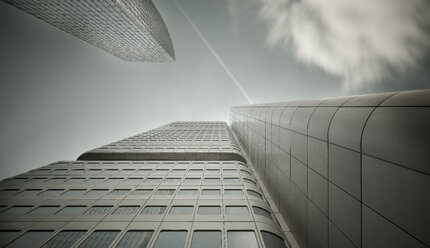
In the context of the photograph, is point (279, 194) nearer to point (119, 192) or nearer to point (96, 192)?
point (119, 192)

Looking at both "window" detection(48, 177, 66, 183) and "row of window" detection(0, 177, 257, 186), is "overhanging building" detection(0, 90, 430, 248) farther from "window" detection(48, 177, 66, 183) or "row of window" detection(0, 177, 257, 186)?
"window" detection(48, 177, 66, 183)

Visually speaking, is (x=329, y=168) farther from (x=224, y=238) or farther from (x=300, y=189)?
(x=224, y=238)

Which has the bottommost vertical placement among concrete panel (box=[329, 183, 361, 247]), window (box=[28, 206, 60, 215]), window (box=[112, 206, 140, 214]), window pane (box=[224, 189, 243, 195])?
window pane (box=[224, 189, 243, 195])

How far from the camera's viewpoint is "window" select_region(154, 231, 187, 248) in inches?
472

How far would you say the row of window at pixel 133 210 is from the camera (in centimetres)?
1539

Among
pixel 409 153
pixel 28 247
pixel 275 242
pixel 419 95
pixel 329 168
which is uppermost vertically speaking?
pixel 419 95

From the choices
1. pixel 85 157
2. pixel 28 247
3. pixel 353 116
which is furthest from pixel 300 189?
pixel 85 157

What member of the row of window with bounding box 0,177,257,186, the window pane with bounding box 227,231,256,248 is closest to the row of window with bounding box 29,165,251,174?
the row of window with bounding box 0,177,257,186

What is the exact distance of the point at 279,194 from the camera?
59.9ft

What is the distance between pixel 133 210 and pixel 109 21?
82.0 metres

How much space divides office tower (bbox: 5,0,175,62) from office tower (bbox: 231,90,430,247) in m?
68.3

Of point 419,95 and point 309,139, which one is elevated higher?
point 419,95

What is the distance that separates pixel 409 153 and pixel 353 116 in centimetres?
265

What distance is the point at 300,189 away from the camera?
12984 mm
